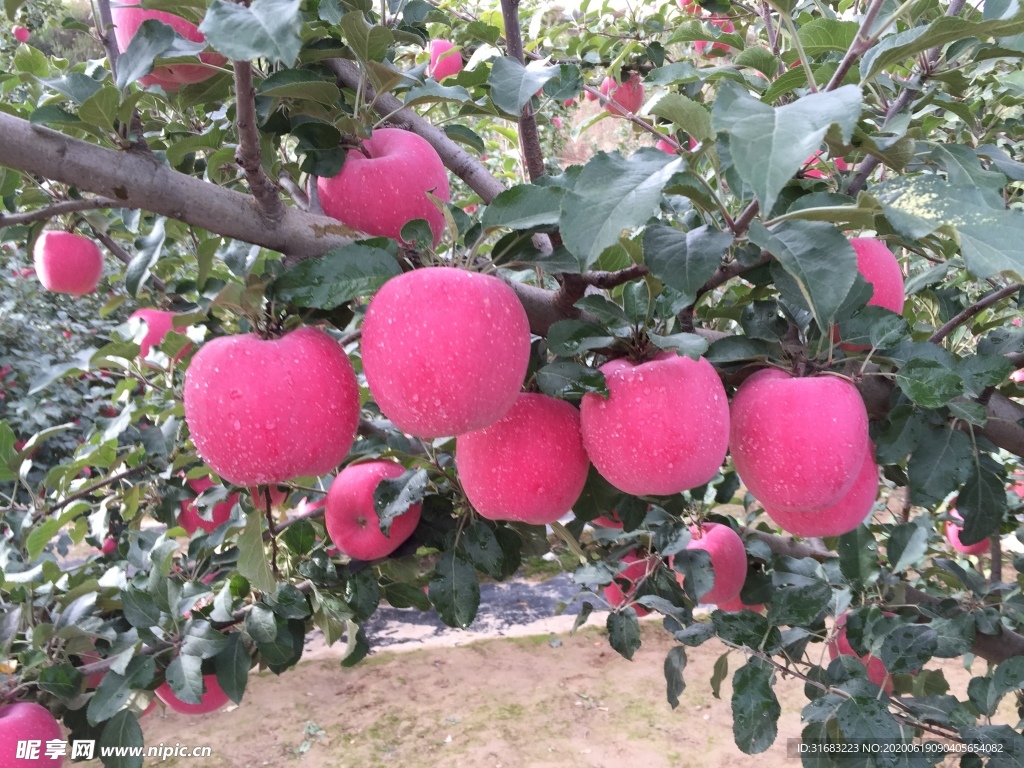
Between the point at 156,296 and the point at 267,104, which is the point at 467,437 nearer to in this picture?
the point at 267,104

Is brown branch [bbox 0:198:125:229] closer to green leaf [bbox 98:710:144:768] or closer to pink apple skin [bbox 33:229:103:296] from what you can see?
green leaf [bbox 98:710:144:768]

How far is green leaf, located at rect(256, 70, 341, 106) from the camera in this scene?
2.26 feet

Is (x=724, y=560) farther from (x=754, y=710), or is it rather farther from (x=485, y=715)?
(x=485, y=715)

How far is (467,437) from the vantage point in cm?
81

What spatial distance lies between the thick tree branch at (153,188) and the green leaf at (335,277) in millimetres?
86

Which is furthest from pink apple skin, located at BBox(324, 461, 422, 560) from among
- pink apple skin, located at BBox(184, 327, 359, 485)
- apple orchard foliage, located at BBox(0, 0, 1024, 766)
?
pink apple skin, located at BBox(184, 327, 359, 485)

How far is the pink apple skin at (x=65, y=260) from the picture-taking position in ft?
5.97

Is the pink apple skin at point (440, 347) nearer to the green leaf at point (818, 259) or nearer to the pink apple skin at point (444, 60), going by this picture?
the green leaf at point (818, 259)

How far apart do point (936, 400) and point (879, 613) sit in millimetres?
455

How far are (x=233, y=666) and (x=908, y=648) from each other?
0.97 metres

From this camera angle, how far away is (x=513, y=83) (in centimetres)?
75

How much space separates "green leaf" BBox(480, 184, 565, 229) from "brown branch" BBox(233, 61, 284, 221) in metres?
0.21

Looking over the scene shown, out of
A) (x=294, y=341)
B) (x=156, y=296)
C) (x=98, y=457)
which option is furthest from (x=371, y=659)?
(x=294, y=341)

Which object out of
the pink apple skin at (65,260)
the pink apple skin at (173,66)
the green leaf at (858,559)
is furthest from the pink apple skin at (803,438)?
the pink apple skin at (65,260)
